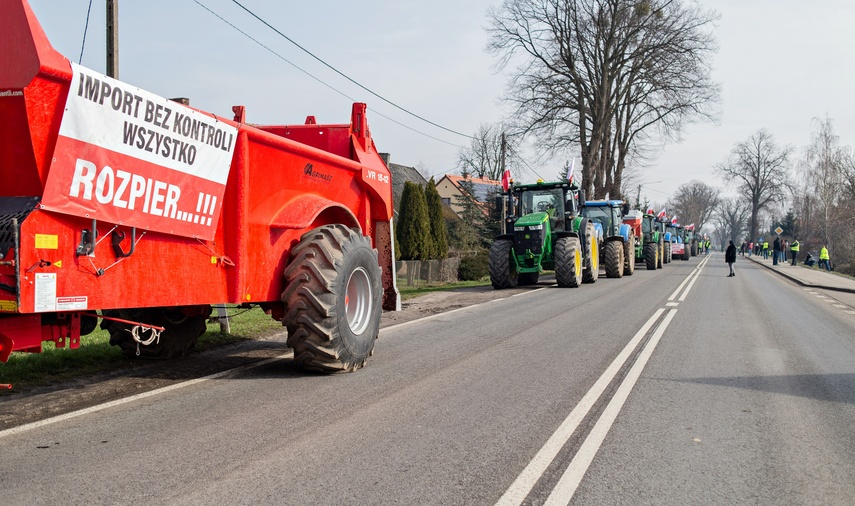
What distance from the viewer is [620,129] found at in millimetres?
42625

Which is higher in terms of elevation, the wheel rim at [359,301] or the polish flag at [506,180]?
the polish flag at [506,180]

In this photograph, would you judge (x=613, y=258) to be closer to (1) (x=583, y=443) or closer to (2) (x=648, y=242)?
(2) (x=648, y=242)

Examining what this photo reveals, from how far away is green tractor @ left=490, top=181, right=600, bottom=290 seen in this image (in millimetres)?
18938

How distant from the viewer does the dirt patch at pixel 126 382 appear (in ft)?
17.1

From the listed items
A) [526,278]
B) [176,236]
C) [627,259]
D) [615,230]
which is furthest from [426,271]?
[176,236]

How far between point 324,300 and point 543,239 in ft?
44.0

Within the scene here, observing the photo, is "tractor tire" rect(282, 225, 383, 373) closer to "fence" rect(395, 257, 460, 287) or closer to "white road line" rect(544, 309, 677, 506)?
"white road line" rect(544, 309, 677, 506)

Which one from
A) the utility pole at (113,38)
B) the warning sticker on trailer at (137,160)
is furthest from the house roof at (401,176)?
the warning sticker on trailer at (137,160)

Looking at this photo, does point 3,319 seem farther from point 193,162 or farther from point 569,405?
point 569,405

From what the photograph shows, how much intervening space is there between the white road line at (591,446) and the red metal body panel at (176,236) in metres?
2.98

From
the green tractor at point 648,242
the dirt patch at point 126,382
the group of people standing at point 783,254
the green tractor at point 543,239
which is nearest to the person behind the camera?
the dirt patch at point 126,382

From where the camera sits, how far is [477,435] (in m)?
4.73

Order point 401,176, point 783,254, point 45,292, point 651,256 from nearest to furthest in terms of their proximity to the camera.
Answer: point 45,292, point 651,256, point 783,254, point 401,176

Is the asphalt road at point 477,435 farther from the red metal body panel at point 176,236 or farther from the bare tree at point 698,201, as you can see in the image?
the bare tree at point 698,201
